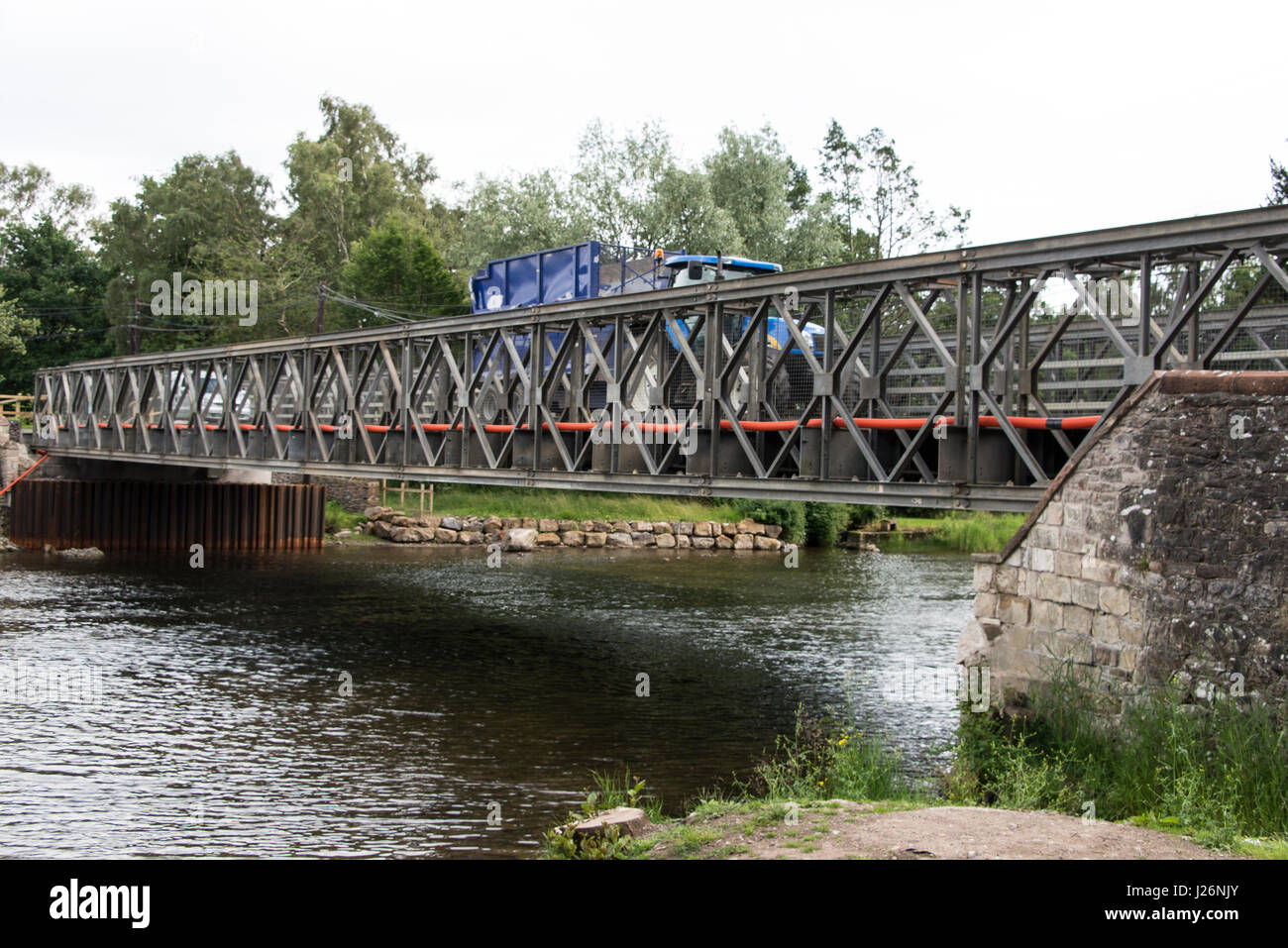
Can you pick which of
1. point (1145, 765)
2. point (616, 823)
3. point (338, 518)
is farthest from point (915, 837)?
point (338, 518)

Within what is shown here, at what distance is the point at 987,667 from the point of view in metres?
12.4

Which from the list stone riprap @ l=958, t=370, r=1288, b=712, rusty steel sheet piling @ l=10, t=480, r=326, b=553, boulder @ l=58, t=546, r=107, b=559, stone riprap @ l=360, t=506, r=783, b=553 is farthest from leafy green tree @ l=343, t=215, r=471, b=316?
stone riprap @ l=958, t=370, r=1288, b=712

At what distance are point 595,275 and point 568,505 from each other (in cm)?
2510

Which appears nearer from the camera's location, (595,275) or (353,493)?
(595,275)

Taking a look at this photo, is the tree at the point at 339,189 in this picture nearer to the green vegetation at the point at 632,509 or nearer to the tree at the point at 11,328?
the tree at the point at 11,328

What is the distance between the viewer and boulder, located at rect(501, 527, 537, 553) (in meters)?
43.3

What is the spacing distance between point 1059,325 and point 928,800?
5.98 metres

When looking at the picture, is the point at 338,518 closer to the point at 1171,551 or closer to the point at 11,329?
the point at 11,329

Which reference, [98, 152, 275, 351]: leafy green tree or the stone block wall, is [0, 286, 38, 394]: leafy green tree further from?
the stone block wall

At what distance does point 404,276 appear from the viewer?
5909cm

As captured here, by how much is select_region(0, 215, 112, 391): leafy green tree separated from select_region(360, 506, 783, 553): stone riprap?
1356 inches

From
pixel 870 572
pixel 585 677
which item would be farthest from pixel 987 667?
pixel 870 572

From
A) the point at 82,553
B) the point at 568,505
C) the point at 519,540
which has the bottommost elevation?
the point at 82,553

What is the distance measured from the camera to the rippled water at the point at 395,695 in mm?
11688
